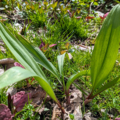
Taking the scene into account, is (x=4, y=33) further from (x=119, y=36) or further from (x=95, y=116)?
(x=95, y=116)

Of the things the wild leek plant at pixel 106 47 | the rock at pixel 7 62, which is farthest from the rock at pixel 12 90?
the wild leek plant at pixel 106 47

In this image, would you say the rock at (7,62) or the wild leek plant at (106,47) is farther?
the rock at (7,62)

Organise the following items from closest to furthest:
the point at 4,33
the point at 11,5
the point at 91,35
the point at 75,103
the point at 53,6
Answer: the point at 4,33
the point at 75,103
the point at 91,35
the point at 53,6
the point at 11,5

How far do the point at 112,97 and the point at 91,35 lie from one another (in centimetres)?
105

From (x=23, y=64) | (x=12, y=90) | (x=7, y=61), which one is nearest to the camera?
(x=23, y=64)

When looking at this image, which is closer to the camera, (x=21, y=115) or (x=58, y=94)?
(x=21, y=115)

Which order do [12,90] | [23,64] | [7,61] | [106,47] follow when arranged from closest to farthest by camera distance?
[23,64] < [106,47] < [12,90] < [7,61]

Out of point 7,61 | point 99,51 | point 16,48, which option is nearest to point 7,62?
point 7,61

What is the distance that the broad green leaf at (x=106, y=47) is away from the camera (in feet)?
1.77

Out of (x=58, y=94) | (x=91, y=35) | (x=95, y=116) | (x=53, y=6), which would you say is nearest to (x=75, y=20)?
(x=91, y=35)

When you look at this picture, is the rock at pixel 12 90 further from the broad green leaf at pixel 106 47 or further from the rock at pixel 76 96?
the broad green leaf at pixel 106 47

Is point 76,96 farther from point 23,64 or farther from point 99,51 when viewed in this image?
point 23,64

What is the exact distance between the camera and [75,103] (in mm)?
832

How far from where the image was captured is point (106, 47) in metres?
0.59
